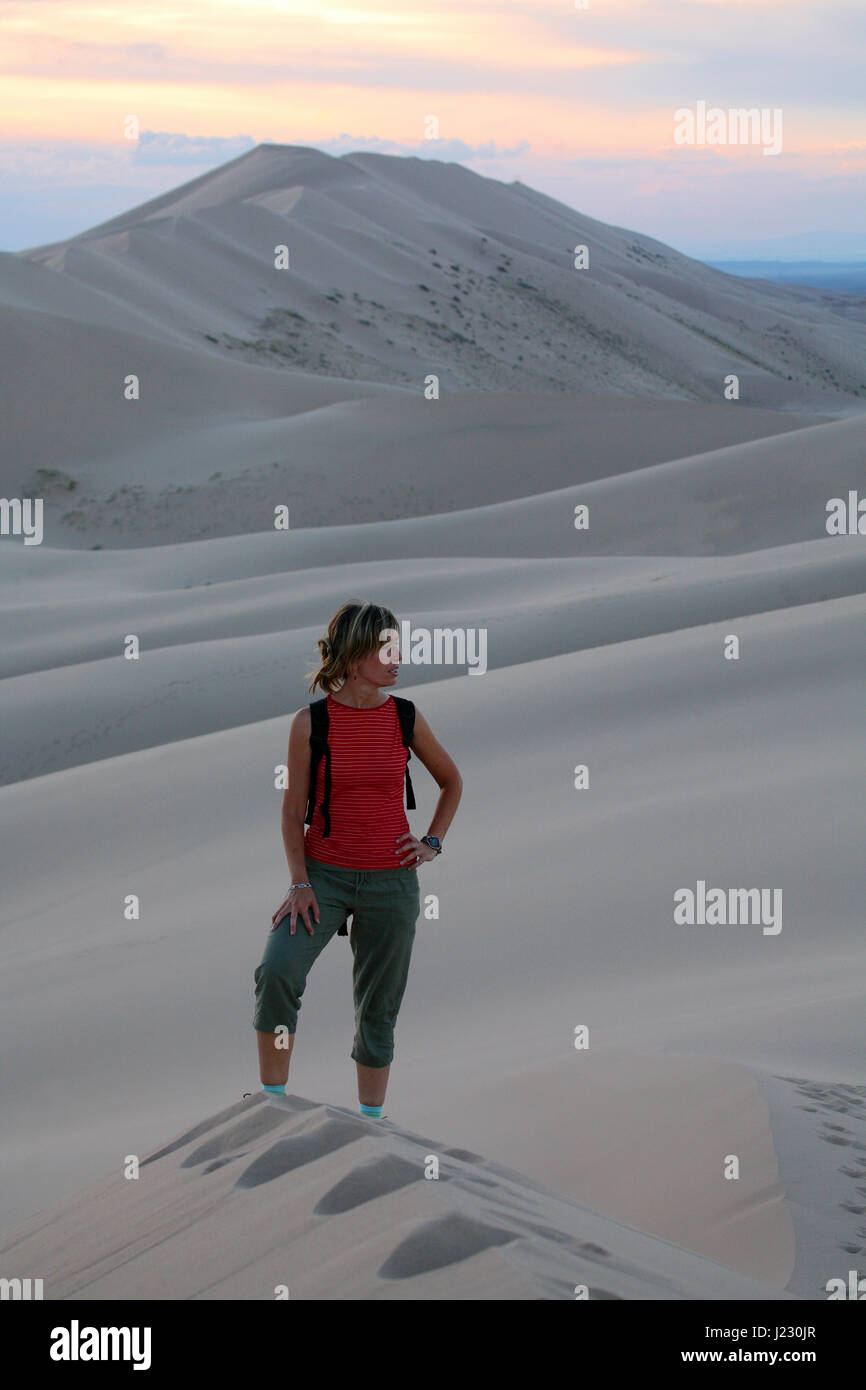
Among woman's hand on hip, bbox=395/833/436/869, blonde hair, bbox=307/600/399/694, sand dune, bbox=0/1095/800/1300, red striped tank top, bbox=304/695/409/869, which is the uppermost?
blonde hair, bbox=307/600/399/694

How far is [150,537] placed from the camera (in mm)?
27859

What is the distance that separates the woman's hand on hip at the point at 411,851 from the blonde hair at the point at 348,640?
438 millimetres

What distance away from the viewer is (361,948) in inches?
149

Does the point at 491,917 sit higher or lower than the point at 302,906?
lower

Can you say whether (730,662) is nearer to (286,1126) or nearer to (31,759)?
(31,759)

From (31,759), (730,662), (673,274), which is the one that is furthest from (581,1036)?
(673,274)

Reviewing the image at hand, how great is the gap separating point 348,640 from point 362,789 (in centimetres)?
41

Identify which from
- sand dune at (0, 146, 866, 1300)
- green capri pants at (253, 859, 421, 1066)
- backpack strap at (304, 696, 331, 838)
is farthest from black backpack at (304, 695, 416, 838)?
sand dune at (0, 146, 866, 1300)

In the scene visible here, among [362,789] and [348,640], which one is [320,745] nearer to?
[362,789]

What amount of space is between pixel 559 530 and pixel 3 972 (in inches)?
592

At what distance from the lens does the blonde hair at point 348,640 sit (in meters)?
3.61

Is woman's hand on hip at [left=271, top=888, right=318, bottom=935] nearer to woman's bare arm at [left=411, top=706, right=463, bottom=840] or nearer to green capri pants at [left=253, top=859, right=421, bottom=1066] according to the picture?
green capri pants at [left=253, top=859, right=421, bottom=1066]

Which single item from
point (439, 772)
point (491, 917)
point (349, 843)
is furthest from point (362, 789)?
point (491, 917)

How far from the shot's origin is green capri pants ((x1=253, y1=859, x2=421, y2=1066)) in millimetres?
3668
